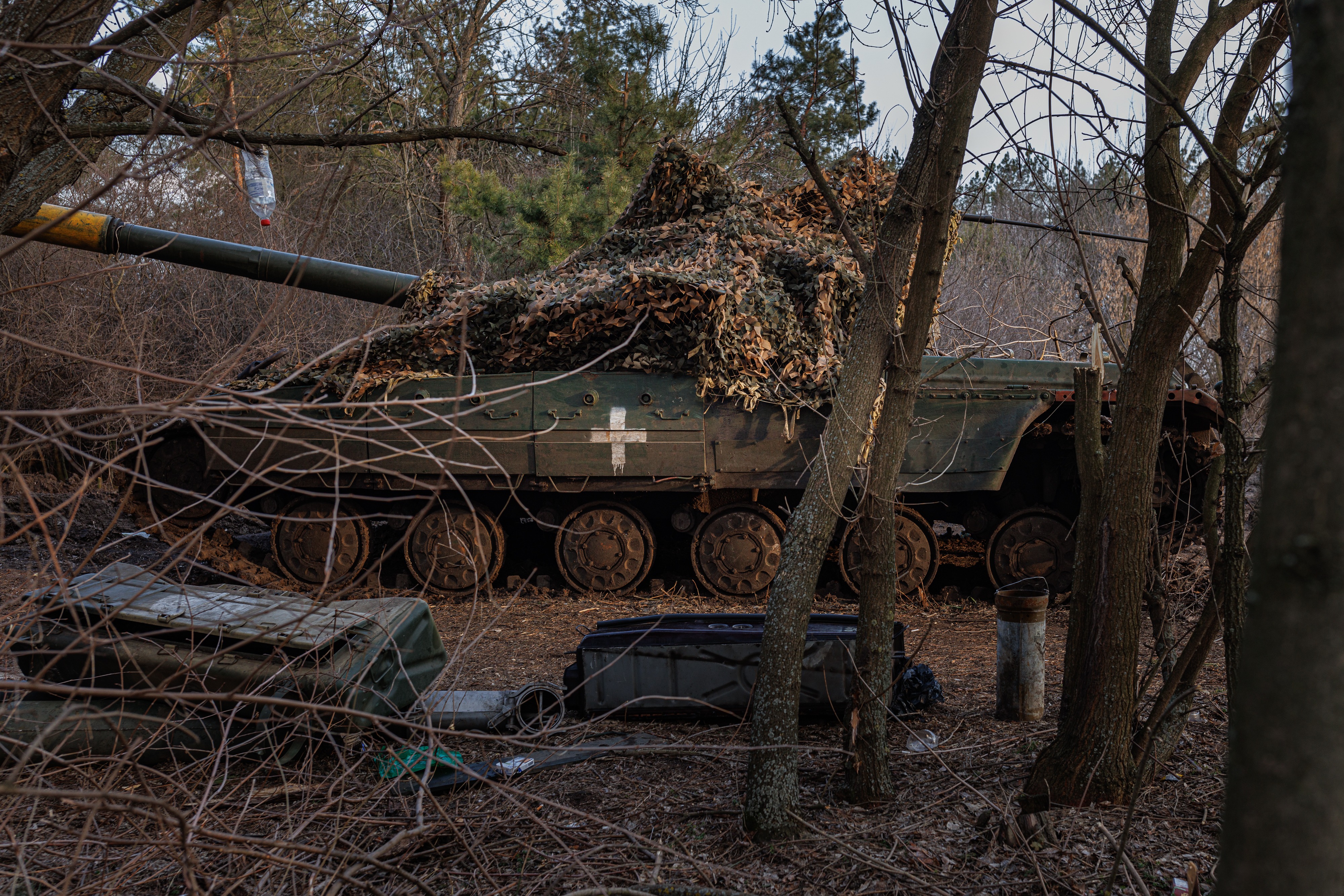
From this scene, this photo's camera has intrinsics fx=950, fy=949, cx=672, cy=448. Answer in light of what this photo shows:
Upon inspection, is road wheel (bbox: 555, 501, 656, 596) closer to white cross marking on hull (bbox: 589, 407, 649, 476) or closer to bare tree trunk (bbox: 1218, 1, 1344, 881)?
white cross marking on hull (bbox: 589, 407, 649, 476)

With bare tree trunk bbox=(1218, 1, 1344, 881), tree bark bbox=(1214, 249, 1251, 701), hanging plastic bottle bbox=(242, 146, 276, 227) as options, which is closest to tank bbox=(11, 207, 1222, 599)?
hanging plastic bottle bbox=(242, 146, 276, 227)

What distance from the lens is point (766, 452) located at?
8.27 metres

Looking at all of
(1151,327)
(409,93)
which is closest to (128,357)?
(409,93)

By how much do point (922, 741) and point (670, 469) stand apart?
4264mm

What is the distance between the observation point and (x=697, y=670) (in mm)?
4887

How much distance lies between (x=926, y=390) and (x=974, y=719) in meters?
3.69

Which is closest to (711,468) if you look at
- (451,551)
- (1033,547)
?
(451,551)

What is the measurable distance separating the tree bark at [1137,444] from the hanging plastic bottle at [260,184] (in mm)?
3123

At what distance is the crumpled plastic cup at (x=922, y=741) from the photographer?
435cm

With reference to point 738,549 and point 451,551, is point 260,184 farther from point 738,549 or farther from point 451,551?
point 738,549

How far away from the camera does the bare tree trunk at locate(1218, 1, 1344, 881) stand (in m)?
0.88

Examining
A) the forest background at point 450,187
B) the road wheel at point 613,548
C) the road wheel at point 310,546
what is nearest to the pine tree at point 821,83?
the forest background at point 450,187

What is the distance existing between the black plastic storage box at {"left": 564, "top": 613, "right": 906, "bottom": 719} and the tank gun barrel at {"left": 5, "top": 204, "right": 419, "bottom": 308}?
441cm

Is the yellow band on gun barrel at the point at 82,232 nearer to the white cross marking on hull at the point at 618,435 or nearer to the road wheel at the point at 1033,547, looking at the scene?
the white cross marking on hull at the point at 618,435
